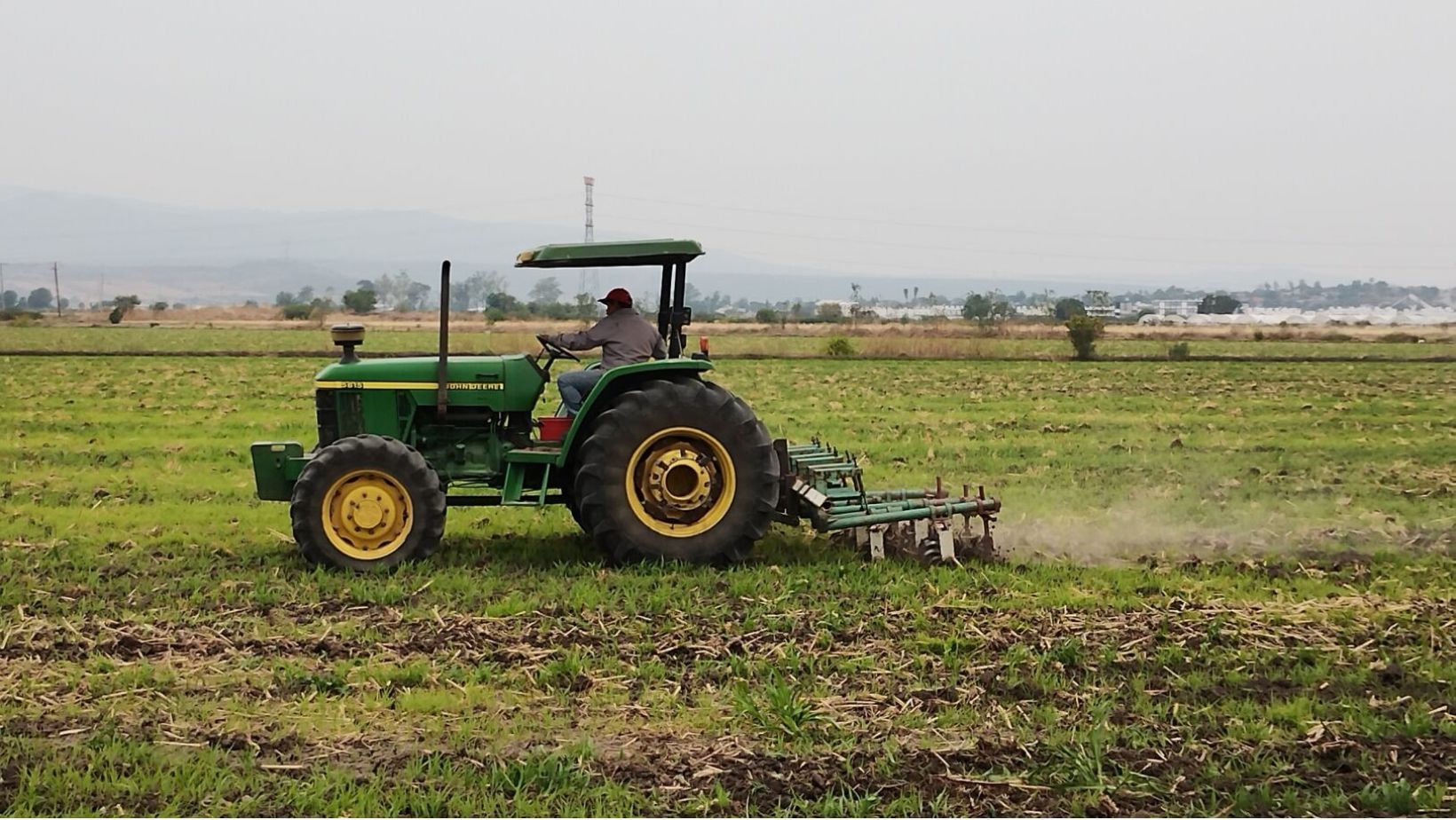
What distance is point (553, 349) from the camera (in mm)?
9164

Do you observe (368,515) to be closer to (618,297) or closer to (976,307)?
(618,297)

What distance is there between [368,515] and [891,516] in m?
3.49

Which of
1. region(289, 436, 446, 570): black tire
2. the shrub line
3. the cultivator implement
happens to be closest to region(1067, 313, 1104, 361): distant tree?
the shrub line

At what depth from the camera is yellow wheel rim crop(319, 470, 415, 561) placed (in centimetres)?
850

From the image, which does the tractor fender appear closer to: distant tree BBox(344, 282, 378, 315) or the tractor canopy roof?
the tractor canopy roof

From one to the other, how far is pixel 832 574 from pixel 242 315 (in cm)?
8621

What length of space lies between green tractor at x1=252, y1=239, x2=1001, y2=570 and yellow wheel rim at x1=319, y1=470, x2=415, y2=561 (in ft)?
0.03

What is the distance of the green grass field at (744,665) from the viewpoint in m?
5.03

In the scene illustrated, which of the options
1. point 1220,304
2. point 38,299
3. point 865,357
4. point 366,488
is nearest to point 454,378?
point 366,488

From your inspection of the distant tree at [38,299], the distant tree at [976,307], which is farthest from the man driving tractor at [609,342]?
the distant tree at [38,299]

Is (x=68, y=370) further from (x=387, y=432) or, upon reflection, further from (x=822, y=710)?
(x=822, y=710)

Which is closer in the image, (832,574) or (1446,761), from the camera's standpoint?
(1446,761)

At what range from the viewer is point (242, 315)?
87625 millimetres

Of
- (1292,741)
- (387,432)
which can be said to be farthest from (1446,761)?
(387,432)
